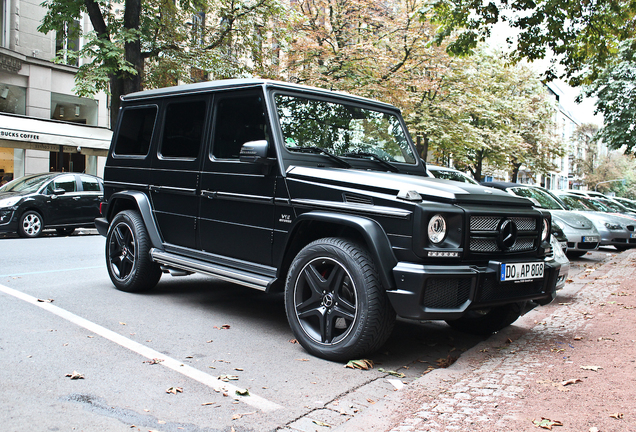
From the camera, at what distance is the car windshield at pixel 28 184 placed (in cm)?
1446

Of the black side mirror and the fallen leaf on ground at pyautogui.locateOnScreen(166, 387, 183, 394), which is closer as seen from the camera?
the fallen leaf on ground at pyautogui.locateOnScreen(166, 387, 183, 394)

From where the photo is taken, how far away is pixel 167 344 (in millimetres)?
4863

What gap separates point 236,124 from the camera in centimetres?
557

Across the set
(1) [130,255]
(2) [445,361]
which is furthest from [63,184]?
(2) [445,361]

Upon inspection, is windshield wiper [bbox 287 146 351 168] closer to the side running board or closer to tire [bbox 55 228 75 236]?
the side running board

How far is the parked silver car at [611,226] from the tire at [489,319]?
11.1 meters

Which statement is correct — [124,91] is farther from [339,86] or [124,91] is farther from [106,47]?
[339,86]

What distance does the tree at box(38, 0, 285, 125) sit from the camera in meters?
16.0

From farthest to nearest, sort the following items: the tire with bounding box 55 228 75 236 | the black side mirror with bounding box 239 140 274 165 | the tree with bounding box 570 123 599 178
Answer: the tree with bounding box 570 123 599 178 → the tire with bounding box 55 228 75 236 → the black side mirror with bounding box 239 140 274 165

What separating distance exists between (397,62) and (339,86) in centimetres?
302

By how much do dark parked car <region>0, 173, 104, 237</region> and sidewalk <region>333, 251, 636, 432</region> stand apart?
11.9 metres

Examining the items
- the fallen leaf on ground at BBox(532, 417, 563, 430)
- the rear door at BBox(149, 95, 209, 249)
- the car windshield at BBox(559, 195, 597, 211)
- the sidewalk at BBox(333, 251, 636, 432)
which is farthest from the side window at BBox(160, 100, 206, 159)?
the car windshield at BBox(559, 195, 597, 211)

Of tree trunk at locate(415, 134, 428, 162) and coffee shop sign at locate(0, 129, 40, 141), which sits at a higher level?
tree trunk at locate(415, 134, 428, 162)

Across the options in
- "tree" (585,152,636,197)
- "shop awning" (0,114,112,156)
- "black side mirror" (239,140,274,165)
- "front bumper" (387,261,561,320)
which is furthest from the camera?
"tree" (585,152,636,197)
